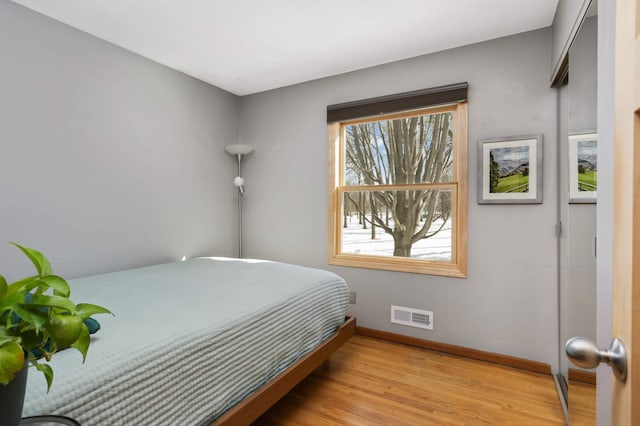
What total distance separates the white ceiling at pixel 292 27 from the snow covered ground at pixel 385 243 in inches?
58.4

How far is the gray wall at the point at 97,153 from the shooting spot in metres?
2.10

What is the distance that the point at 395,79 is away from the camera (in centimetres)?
287

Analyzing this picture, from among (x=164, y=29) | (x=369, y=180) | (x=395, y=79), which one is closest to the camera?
(x=164, y=29)

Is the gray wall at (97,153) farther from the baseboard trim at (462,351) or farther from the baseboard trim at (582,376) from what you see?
the baseboard trim at (582,376)

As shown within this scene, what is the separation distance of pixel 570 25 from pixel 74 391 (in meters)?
2.62

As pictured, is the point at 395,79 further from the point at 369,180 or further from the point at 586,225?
the point at 586,225

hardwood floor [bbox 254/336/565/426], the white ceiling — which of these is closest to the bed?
hardwood floor [bbox 254/336/565/426]

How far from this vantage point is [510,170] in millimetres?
2418

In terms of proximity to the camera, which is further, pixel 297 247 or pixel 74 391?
pixel 297 247

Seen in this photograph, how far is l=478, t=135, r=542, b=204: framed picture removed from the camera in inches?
92.0

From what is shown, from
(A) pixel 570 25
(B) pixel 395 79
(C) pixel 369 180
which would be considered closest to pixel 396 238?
(C) pixel 369 180

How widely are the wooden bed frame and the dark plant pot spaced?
0.99 metres

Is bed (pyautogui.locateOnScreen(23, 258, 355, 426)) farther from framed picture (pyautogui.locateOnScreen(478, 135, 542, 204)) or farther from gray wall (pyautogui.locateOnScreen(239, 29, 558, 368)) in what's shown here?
framed picture (pyautogui.locateOnScreen(478, 135, 542, 204))

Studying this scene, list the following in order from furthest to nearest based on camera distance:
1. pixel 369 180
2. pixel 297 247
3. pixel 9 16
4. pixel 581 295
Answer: pixel 297 247, pixel 369 180, pixel 9 16, pixel 581 295
